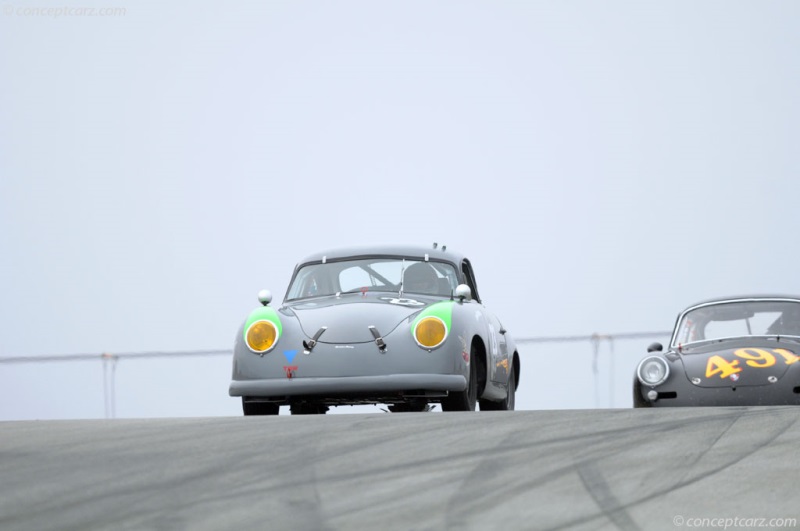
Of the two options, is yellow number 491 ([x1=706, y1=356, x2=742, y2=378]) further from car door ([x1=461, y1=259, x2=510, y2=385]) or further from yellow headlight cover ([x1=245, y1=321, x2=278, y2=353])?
yellow headlight cover ([x1=245, y1=321, x2=278, y2=353])

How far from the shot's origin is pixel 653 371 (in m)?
9.94

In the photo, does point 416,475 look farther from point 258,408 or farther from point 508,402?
point 508,402

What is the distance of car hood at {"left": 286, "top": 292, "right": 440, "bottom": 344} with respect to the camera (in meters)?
8.81

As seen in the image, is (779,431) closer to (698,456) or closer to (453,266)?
(698,456)

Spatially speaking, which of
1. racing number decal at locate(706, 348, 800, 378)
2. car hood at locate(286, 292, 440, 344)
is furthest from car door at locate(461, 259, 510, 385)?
racing number decal at locate(706, 348, 800, 378)

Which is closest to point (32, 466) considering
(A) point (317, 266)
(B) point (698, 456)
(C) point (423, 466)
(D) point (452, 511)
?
(C) point (423, 466)

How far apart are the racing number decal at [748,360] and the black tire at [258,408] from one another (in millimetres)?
3288

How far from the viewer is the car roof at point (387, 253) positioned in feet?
34.6

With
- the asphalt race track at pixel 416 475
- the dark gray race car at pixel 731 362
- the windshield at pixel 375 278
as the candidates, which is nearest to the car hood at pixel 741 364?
the dark gray race car at pixel 731 362

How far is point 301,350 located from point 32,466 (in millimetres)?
4281

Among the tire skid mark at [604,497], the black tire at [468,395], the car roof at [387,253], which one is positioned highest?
the car roof at [387,253]

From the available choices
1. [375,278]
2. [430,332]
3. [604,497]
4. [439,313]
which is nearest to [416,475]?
[604,497]

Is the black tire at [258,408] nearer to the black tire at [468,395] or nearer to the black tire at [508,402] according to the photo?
the black tire at [468,395]

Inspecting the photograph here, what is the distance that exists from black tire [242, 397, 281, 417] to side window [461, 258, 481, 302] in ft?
7.75
